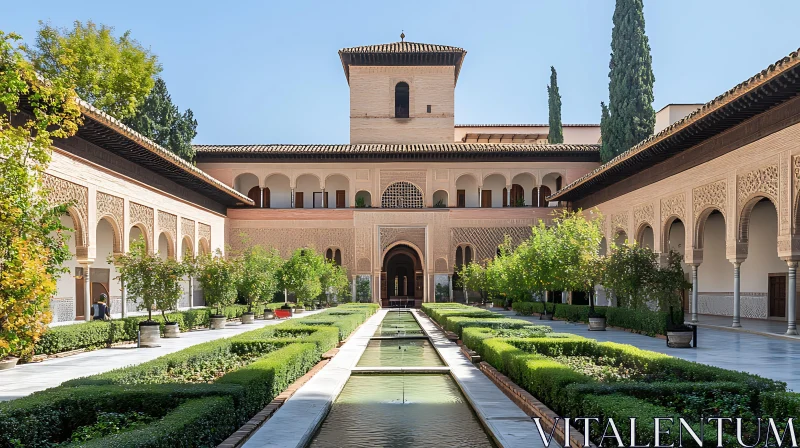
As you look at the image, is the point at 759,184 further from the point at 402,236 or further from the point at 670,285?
the point at 402,236

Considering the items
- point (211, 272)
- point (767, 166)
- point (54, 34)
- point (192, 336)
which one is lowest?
point (192, 336)

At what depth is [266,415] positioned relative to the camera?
7.05m

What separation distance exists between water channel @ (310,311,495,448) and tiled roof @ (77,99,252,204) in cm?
765

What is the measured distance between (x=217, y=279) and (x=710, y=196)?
13.7 metres

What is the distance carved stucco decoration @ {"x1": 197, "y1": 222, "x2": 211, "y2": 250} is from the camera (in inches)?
1186

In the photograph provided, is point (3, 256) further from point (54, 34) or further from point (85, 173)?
point (54, 34)

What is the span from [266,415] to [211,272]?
14.6 m

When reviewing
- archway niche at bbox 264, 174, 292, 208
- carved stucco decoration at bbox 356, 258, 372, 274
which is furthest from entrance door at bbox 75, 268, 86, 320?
archway niche at bbox 264, 174, 292, 208

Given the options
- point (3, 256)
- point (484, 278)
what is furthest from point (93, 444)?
point (484, 278)

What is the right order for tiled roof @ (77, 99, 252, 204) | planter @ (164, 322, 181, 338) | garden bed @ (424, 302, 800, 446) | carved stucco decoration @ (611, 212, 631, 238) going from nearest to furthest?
garden bed @ (424, 302, 800, 446) < tiled roof @ (77, 99, 252, 204) < planter @ (164, 322, 181, 338) < carved stucco decoration @ (611, 212, 631, 238)

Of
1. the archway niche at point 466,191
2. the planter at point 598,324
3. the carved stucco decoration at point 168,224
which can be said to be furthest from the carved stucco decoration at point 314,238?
the planter at point 598,324

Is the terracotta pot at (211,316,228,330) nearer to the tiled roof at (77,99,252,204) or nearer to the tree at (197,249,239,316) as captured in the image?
the tree at (197,249,239,316)

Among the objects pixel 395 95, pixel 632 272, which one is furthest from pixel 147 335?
pixel 395 95

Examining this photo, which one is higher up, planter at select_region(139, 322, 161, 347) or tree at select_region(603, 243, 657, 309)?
tree at select_region(603, 243, 657, 309)
